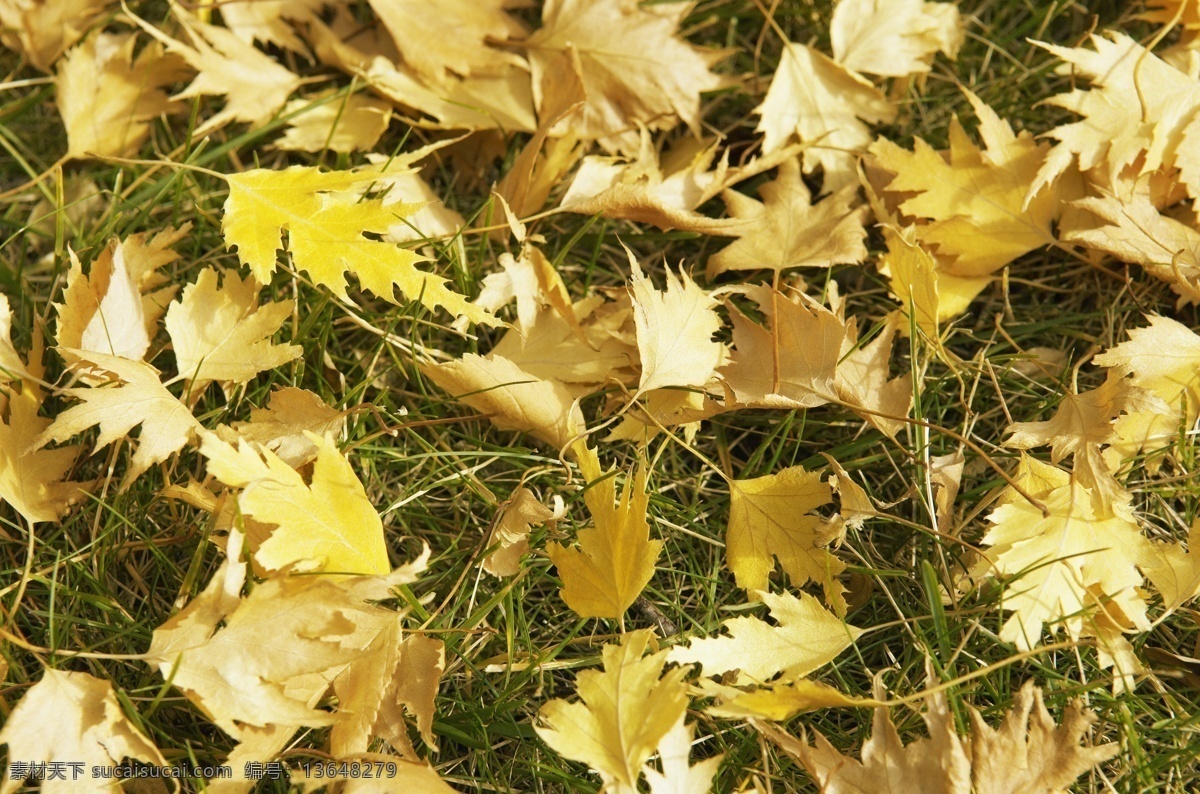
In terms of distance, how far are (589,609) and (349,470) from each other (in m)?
0.33

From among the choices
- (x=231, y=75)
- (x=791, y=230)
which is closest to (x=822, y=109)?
(x=791, y=230)

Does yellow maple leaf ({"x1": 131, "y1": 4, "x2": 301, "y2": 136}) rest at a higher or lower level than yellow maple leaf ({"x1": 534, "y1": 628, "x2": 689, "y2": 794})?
higher

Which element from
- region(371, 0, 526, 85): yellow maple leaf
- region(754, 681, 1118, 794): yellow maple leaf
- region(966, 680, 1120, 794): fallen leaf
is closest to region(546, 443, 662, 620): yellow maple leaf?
region(754, 681, 1118, 794): yellow maple leaf

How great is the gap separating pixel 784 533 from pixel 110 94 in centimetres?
127

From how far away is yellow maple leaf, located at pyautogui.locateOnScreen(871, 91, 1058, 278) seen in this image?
1381 millimetres

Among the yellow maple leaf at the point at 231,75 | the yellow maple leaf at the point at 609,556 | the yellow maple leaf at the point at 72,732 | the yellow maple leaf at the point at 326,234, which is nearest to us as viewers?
the yellow maple leaf at the point at 72,732

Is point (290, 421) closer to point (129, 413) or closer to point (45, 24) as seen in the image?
point (129, 413)

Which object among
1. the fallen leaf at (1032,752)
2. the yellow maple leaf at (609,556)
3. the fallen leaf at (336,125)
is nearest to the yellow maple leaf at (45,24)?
the fallen leaf at (336,125)

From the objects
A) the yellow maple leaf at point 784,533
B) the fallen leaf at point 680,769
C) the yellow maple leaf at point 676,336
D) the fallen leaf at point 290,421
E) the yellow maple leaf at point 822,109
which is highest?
the yellow maple leaf at point 822,109

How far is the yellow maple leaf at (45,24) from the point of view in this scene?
1.56 metres

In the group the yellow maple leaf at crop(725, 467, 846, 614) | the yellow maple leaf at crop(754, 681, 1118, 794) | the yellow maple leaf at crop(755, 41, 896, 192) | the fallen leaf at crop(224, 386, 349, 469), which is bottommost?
the yellow maple leaf at crop(754, 681, 1118, 794)

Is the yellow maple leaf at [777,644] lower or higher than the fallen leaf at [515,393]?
lower

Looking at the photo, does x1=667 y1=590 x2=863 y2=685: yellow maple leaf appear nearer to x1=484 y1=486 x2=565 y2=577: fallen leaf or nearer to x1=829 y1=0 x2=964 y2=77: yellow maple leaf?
x1=484 y1=486 x2=565 y2=577: fallen leaf

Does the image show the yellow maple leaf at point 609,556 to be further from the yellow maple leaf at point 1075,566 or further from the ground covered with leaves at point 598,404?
the yellow maple leaf at point 1075,566
